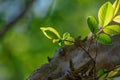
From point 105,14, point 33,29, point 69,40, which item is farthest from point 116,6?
point 33,29

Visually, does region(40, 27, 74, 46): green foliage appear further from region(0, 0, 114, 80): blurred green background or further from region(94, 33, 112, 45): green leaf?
region(0, 0, 114, 80): blurred green background

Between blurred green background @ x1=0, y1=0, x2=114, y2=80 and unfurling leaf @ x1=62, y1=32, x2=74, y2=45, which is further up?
blurred green background @ x1=0, y1=0, x2=114, y2=80

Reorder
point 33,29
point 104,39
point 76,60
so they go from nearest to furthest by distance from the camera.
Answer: point 104,39 → point 76,60 → point 33,29

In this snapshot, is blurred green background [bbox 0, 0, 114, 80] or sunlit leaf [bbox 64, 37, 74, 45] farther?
blurred green background [bbox 0, 0, 114, 80]

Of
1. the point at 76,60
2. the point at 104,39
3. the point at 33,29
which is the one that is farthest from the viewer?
the point at 33,29

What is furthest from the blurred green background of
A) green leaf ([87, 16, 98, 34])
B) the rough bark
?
green leaf ([87, 16, 98, 34])

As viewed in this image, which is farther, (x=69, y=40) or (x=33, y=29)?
(x=33, y=29)

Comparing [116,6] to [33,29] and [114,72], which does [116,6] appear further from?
[33,29]
